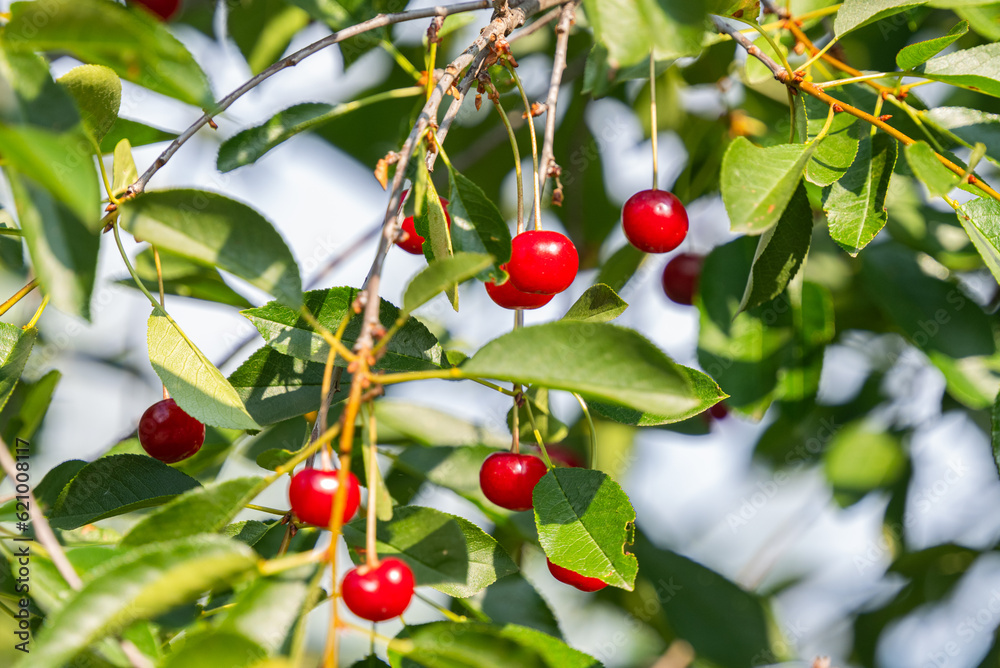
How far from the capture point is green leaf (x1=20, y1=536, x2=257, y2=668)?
0.56 meters

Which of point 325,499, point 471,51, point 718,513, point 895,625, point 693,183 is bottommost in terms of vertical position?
point 718,513

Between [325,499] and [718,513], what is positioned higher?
[325,499]

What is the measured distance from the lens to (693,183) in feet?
5.62

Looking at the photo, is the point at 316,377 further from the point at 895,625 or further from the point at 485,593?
the point at 895,625

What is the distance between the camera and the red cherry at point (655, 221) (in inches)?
45.8

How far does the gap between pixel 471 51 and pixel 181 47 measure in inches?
17.0

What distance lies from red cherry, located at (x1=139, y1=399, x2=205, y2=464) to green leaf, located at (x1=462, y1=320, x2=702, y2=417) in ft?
2.10

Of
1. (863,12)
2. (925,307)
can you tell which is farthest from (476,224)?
(925,307)

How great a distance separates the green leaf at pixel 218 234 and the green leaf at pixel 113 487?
1.36ft

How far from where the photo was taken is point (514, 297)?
1043mm

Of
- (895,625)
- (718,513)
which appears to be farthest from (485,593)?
(718,513)

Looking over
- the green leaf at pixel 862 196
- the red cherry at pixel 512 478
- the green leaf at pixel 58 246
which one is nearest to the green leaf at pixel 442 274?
the green leaf at pixel 58 246

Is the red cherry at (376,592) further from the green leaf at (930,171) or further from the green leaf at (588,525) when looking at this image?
the green leaf at (930,171)

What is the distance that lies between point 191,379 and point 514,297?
44 centimetres
